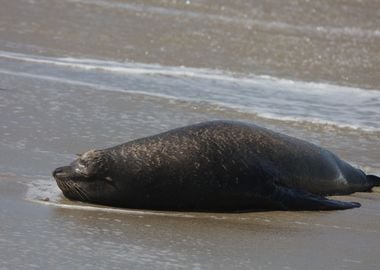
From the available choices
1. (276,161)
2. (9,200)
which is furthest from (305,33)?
(9,200)

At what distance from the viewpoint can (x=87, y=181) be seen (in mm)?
5309

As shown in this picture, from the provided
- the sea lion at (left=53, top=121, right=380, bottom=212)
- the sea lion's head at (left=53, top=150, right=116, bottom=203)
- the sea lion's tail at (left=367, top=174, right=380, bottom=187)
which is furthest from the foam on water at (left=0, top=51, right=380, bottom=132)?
the sea lion's head at (left=53, top=150, right=116, bottom=203)

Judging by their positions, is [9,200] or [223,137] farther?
[223,137]

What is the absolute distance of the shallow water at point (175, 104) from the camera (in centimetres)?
457

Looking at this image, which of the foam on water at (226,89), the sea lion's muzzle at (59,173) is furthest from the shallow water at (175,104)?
the sea lion's muzzle at (59,173)

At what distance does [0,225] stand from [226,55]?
25.3 feet

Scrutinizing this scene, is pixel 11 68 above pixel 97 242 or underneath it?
above

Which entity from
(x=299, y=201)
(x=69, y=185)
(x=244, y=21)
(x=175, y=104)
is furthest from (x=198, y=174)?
(x=244, y=21)

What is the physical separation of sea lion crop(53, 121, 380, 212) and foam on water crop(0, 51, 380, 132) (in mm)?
2550

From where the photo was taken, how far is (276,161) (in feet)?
19.0

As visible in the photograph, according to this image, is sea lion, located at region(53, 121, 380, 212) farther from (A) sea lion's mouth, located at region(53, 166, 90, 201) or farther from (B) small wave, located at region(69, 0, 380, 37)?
(B) small wave, located at region(69, 0, 380, 37)

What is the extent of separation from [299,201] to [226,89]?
4.26 m

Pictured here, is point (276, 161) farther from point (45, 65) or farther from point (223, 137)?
point (45, 65)

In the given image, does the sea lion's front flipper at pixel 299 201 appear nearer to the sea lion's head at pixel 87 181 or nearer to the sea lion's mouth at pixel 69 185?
the sea lion's head at pixel 87 181
